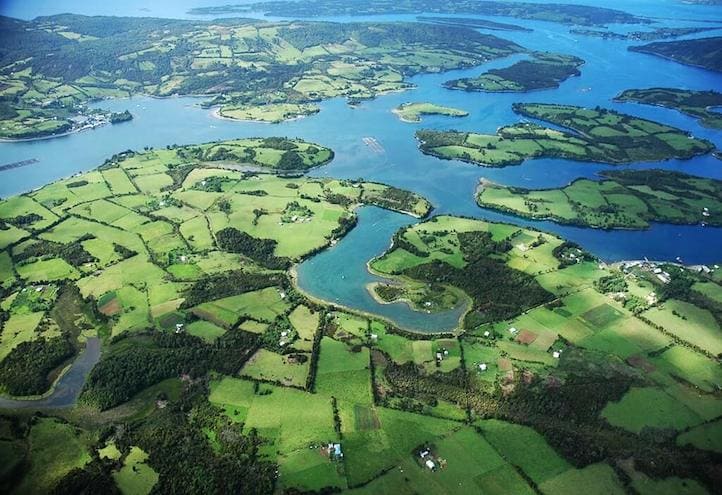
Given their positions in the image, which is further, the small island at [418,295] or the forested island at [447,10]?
the forested island at [447,10]

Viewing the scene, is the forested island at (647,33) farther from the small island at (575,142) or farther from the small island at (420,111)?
the small island at (420,111)

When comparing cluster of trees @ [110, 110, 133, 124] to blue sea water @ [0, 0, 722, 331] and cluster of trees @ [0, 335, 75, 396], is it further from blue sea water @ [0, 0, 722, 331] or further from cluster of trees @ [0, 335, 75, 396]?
cluster of trees @ [0, 335, 75, 396]

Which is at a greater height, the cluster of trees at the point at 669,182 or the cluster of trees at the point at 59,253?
the cluster of trees at the point at 59,253

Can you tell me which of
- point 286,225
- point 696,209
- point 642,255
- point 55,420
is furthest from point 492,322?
point 696,209

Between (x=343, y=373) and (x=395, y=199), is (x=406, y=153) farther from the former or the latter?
(x=343, y=373)

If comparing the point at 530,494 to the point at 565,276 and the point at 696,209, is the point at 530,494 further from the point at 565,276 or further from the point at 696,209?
the point at 696,209

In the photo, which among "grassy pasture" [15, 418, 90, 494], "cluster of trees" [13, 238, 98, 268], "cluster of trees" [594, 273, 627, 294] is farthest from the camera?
"cluster of trees" [13, 238, 98, 268]

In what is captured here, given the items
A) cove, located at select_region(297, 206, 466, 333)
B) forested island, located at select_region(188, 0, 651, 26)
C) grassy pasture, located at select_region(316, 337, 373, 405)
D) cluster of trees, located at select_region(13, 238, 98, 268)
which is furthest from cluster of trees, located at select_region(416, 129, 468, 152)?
forested island, located at select_region(188, 0, 651, 26)

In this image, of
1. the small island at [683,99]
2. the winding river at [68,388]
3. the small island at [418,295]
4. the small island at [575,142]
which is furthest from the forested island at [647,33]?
the winding river at [68,388]
